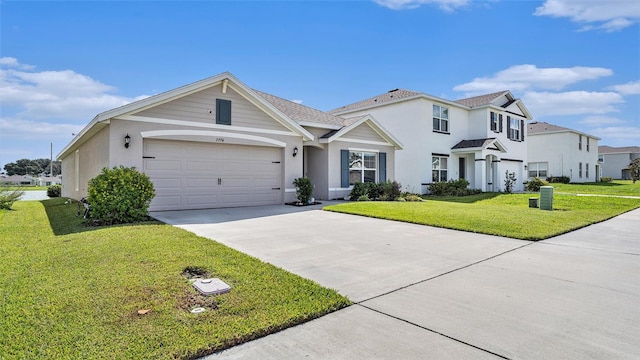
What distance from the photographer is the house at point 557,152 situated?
33.9 metres

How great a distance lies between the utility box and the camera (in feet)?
41.3

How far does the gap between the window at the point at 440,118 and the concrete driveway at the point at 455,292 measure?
1448 centimetres

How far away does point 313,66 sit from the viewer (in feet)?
59.1

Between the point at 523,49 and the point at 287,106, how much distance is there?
40.9ft

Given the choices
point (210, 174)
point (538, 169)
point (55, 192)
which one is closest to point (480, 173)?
point (538, 169)

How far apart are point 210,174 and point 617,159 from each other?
6281cm

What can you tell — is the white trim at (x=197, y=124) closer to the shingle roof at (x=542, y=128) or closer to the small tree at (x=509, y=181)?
the small tree at (x=509, y=181)

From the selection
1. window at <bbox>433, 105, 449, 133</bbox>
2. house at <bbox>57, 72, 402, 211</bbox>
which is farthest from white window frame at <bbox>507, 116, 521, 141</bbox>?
house at <bbox>57, 72, 402, 211</bbox>

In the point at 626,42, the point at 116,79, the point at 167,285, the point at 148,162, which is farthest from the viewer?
the point at 116,79

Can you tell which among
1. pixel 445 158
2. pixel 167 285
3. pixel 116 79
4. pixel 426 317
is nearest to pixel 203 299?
pixel 167 285

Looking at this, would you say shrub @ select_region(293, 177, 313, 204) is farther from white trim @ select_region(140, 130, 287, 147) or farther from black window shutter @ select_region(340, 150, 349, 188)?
black window shutter @ select_region(340, 150, 349, 188)

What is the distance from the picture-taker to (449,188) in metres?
20.7

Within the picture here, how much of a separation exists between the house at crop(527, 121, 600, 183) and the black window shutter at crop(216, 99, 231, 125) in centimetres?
3352

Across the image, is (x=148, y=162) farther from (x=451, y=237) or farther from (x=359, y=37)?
(x=359, y=37)
